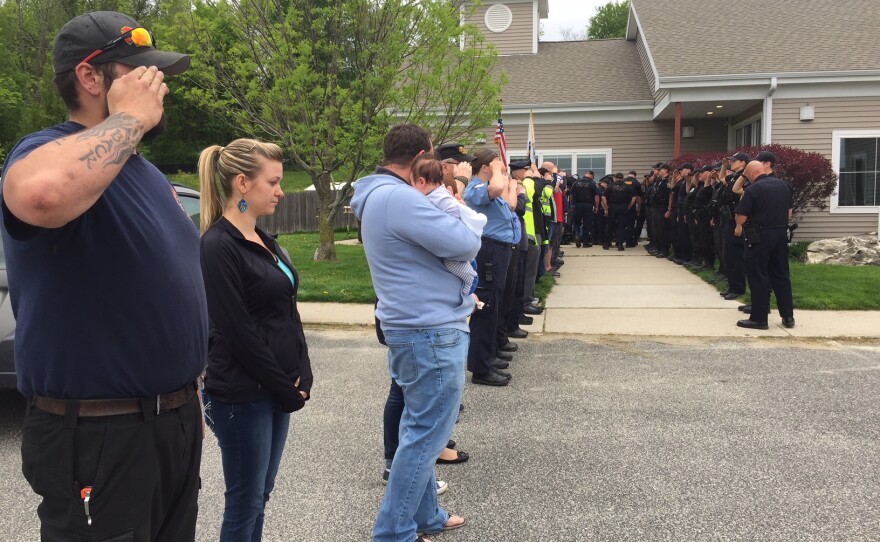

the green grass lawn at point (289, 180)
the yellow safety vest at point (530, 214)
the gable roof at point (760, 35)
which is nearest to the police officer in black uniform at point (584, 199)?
the gable roof at point (760, 35)

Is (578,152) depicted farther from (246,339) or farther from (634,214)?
(246,339)

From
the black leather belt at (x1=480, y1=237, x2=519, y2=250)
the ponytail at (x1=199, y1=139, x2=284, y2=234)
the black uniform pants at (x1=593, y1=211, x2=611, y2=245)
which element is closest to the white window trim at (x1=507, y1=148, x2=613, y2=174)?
the black uniform pants at (x1=593, y1=211, x2=611, y2=245)

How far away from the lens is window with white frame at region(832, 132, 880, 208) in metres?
15.0

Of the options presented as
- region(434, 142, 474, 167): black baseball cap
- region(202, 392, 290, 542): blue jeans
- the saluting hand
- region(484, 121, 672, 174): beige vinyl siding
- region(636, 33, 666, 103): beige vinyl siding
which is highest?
region(636, 33, 666, 103): beige vinyl siding

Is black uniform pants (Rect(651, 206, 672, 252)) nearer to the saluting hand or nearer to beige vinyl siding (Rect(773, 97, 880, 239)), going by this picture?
beige vinyl siding (Rect(773, 97, 880, 239))

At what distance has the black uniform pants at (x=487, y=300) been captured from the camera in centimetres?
562

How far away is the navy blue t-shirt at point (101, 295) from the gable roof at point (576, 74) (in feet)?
57.0

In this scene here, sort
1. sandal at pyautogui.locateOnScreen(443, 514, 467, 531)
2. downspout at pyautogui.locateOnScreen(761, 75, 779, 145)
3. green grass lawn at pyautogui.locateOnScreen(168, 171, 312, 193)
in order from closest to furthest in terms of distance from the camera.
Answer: sandal at pyautogui.locateOnScreen(443, 514, 467, 531) → downspout at pyautogui.locateOnScreen(761, 75, 779, 145) → green grass lawn at pyautogui.locateOnScreen(168, 171, 312, 193)

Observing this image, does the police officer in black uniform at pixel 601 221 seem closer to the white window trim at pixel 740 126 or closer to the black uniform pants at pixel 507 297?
the white window trim at pixel 740 126

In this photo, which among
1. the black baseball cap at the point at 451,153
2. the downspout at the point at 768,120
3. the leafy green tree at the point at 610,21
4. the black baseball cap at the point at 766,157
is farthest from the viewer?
the leafy green tree at the point at 610,21

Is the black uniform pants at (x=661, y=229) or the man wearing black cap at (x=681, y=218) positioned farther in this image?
the black uniform pants at (x=661, y=229)

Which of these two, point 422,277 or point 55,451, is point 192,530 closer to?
point 55,451

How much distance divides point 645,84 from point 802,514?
16.9 metres

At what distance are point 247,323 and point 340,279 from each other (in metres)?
8.60
